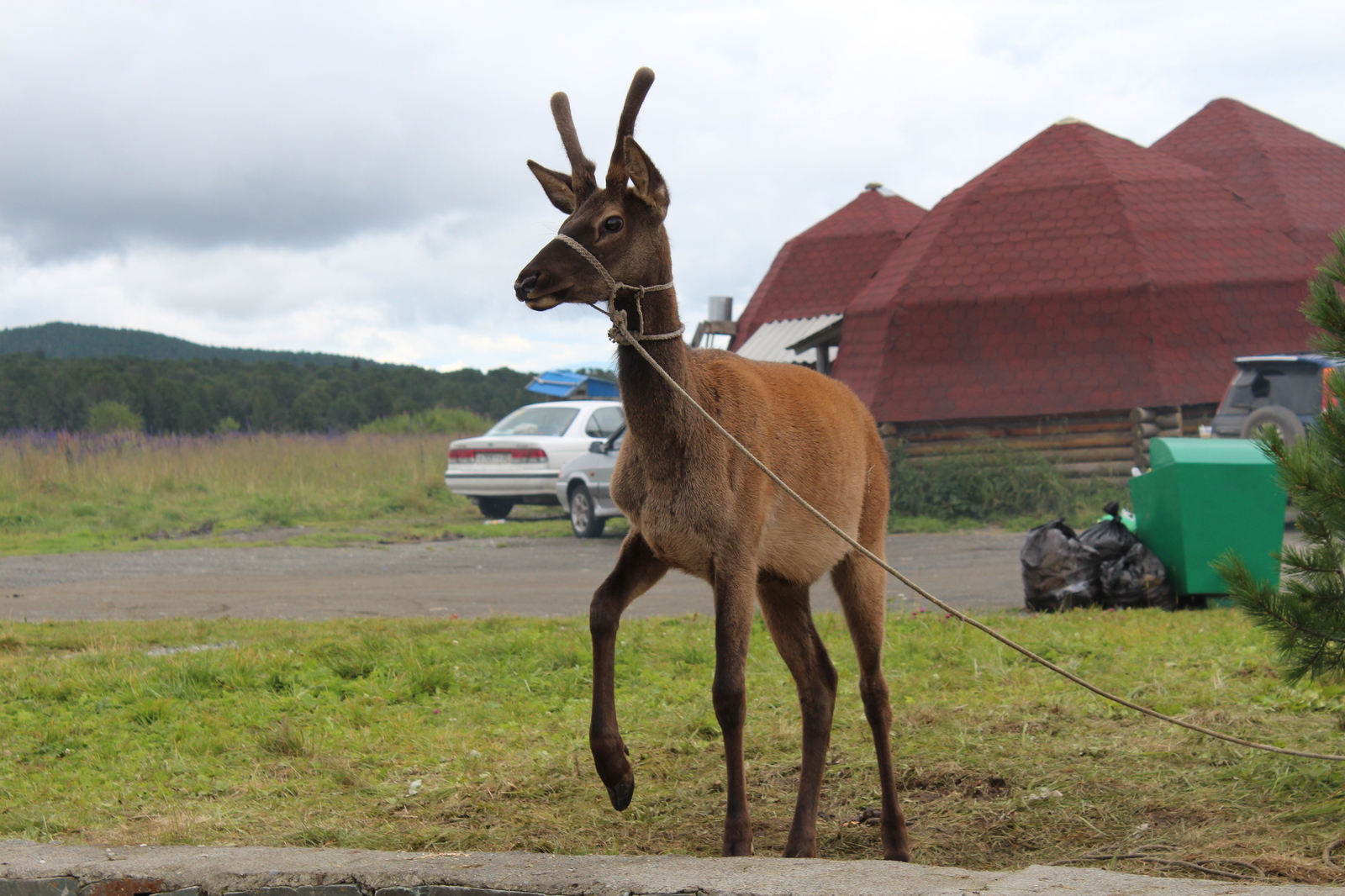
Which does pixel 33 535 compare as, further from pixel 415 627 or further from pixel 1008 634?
pixel 1008 634

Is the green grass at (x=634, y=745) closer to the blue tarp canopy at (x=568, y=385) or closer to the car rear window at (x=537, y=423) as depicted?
the car rear window at (x=537, y=423)

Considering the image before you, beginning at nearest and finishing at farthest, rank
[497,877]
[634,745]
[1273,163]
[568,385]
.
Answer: [497,877] < [634,745] < [1273,163] < [568,385]

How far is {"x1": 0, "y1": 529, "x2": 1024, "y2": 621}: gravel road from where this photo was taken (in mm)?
10109

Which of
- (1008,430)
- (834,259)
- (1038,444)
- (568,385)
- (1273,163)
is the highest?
(1273,163)

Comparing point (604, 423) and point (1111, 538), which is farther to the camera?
point (604, 423)

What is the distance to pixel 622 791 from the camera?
3910mm

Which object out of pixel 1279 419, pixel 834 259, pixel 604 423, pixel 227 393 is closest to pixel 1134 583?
pixel 1279 419

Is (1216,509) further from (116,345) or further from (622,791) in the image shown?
(116,345)

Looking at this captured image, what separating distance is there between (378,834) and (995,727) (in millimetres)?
2894

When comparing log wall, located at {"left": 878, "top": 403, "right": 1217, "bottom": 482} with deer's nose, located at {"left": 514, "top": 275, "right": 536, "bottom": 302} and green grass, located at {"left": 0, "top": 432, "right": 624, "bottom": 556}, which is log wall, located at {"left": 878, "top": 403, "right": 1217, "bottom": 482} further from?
Result: deer's nose, located at {"left": 514, "top": 275, "right": 536, "bottom": 302}

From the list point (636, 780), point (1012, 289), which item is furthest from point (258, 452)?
point (636, 780)

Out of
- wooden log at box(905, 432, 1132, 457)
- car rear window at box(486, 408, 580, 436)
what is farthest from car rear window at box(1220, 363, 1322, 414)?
car rear window at box(486, 408, 580, 436)

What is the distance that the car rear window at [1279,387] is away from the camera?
47.9 ft

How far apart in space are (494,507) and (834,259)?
401 inches
